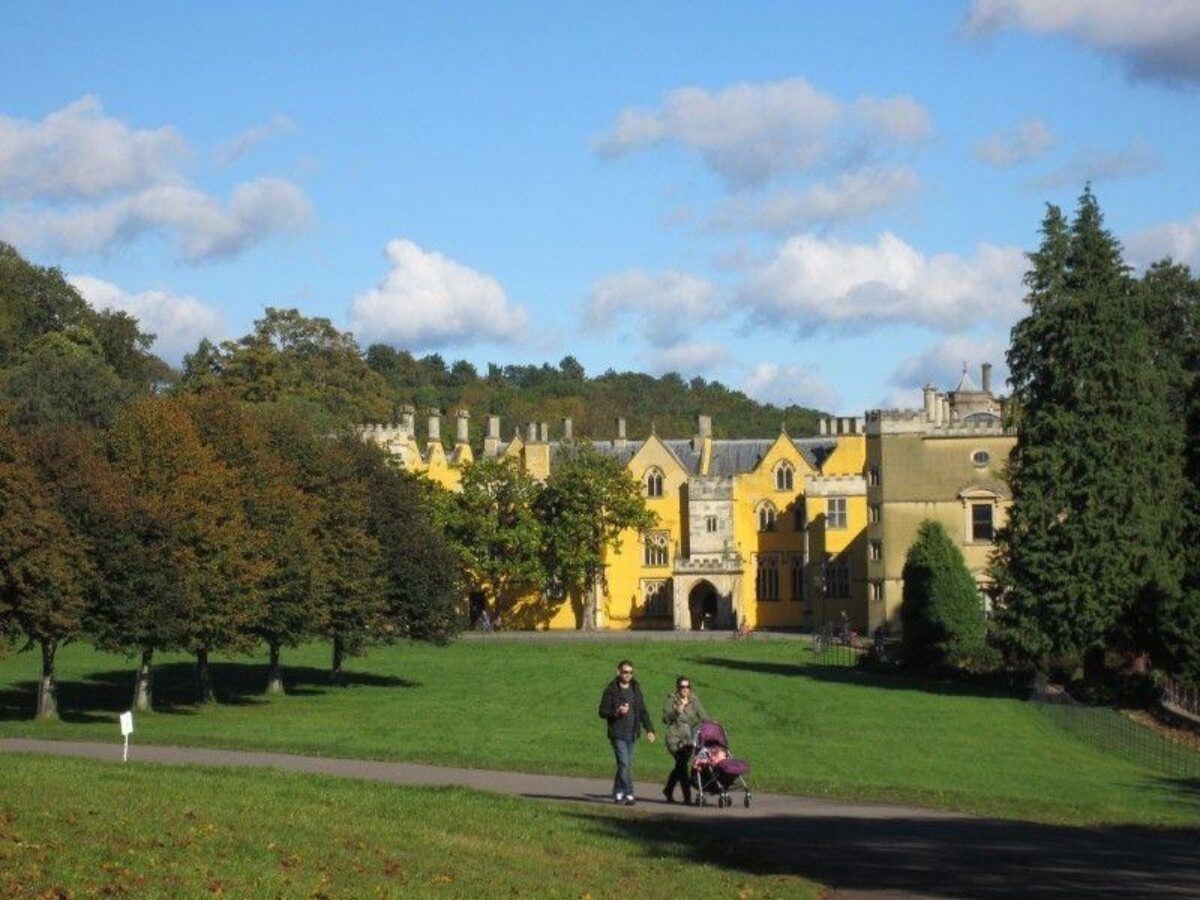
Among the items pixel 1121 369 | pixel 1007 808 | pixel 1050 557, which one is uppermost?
pixel 1121 369

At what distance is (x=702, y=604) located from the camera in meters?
98.2

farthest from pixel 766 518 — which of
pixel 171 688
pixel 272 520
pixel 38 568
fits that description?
pixel 38 568

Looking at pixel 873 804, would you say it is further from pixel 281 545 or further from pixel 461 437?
pixel 461 437

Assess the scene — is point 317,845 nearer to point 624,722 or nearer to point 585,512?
point 624,722

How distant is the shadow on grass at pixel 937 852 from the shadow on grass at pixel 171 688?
80.1ft

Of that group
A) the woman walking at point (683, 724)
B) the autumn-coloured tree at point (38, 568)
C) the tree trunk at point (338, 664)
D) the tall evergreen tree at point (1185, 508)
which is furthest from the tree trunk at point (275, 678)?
the woman walking at point (683, 724)

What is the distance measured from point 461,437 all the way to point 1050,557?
56.4m

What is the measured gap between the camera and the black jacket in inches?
977

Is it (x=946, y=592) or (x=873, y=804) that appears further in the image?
(x=946, y=592)

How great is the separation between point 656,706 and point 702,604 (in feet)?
163

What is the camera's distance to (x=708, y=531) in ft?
321

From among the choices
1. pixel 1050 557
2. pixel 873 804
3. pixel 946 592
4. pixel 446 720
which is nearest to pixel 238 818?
pixel 873 804

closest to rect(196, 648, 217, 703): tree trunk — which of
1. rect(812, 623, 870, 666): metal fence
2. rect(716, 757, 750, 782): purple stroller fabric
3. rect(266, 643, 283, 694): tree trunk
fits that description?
rect(266, 643, 283, 694): tree trunk

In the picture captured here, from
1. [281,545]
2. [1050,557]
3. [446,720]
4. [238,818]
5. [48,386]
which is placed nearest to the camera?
[238,818]
